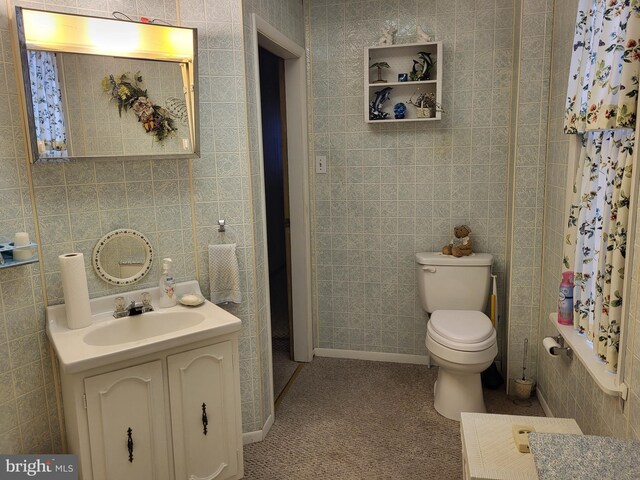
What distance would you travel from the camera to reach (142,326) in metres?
2.29

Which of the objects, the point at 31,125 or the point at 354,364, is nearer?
the point at 31,125

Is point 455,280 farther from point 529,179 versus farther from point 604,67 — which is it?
point 604,67

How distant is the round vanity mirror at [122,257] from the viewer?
2.30 metres

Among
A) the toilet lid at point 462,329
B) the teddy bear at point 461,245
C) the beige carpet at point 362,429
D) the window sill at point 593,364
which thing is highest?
the teddy bear at point 461,245

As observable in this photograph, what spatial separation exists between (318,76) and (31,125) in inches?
75.1

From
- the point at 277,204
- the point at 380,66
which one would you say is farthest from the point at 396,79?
the point at 277,204

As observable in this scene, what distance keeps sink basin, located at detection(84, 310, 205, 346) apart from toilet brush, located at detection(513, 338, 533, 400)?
1.89 metres

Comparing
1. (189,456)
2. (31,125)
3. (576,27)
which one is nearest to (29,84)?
(31,125)

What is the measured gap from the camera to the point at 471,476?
1.69 meters

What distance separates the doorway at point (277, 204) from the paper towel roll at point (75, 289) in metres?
1.41

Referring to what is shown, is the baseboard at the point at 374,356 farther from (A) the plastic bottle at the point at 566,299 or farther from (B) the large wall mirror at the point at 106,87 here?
(B) the large wall mirror at the point at 106,87

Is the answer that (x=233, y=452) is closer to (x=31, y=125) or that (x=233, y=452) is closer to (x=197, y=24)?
(x=31, y=125)

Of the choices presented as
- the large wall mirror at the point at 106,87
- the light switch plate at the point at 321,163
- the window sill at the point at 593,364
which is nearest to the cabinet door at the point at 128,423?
the large wall mirror at the point at 106,87

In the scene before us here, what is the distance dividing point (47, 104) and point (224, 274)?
104 centimetres
